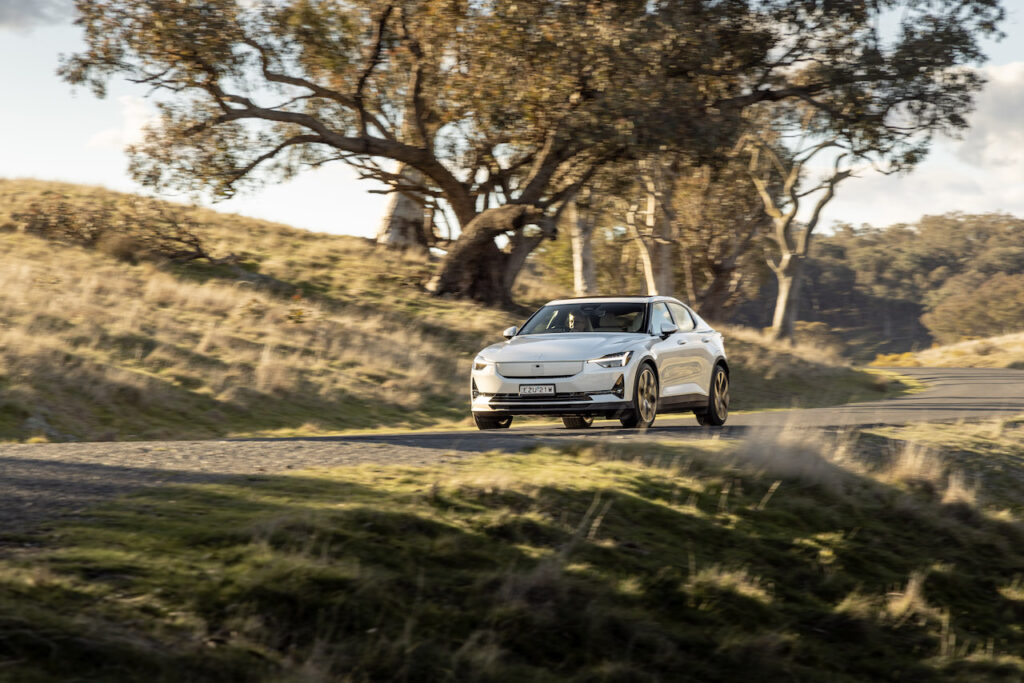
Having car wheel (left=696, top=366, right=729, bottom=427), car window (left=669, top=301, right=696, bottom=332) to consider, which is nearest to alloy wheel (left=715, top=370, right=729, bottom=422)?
car wheel (left=696, top=366, right=729, bottom=427)

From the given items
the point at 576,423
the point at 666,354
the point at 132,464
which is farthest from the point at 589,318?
the point at 132,464

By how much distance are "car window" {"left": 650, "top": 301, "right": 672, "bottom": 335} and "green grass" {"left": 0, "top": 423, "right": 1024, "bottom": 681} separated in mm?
1902

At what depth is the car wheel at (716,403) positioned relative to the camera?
1509cm

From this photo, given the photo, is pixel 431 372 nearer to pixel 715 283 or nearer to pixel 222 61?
pixel 222 61

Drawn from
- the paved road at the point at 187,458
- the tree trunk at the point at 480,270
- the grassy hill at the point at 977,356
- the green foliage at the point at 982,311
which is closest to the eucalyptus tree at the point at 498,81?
the tree trunk at the point at 480,270

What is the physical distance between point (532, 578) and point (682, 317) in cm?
802

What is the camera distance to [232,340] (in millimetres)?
21984

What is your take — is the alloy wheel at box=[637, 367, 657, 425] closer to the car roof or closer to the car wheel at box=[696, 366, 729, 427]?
the car roof

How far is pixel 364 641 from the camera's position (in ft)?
20.4

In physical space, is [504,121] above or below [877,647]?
above

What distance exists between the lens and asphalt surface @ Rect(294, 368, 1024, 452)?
12.3 metres

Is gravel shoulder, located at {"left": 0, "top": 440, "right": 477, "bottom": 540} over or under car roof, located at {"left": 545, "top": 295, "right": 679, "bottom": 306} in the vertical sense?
under

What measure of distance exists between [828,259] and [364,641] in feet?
357

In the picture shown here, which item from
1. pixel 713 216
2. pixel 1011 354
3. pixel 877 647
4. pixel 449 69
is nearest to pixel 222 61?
pixel 449 69
